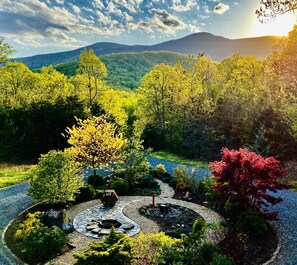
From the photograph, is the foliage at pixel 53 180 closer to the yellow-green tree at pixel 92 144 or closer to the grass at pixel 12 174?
the yellow-green tree at pixel 92 144

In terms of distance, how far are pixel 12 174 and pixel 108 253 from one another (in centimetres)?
1845

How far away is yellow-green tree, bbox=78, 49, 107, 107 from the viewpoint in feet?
134

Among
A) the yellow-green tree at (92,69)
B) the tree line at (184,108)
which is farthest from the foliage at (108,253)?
the yellow-green tree at (92,69)

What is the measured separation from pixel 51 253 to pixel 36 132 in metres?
24.9

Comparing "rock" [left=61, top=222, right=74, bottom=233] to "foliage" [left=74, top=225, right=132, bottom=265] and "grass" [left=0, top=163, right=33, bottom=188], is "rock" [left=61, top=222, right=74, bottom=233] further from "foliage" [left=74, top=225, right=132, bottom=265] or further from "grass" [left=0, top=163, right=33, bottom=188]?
"grass" [left=0, top=163, right=33, bottom=188]

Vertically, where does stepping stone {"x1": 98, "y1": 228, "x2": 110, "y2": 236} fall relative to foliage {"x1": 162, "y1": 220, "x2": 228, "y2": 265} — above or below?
below

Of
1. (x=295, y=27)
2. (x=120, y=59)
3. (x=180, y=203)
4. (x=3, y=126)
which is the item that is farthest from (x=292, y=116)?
(x=120, y=59)

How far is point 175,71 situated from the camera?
39.5 metres

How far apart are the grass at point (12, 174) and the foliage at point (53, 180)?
5.77 m

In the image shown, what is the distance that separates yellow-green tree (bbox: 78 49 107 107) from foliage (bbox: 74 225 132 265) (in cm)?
3167

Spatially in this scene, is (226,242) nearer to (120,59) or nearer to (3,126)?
(3,126)

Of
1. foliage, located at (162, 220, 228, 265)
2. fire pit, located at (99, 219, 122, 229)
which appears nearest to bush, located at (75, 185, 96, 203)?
fire pit, located at (99, 219, 122, 229)

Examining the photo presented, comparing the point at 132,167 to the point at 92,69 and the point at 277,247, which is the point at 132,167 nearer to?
the point at 277,247

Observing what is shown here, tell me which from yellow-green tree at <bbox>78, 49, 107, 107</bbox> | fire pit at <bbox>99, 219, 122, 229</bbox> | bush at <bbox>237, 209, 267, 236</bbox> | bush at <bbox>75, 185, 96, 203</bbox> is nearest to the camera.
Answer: bush at <bbox>237, 209, 267, 236</bbox>
